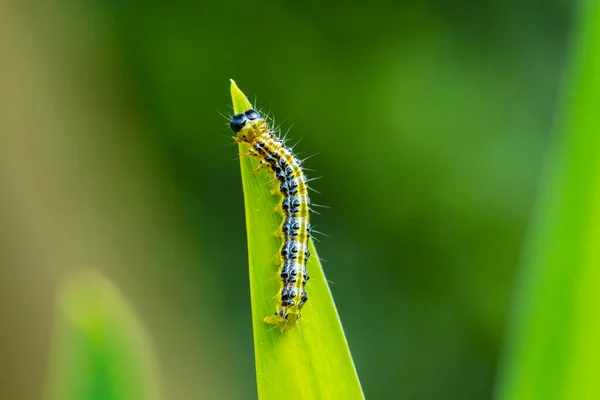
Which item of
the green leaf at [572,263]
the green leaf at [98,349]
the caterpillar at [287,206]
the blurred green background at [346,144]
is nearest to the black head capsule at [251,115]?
the caterpillar at [287,206]

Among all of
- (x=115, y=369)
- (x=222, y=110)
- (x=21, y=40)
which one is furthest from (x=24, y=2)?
(x=115, y=369)

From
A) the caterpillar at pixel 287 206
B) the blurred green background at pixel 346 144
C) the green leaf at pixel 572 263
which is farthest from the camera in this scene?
the blurred green background at pixel 346 144

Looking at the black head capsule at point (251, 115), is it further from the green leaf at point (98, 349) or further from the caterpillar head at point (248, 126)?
the green leaf at point (98, 349)

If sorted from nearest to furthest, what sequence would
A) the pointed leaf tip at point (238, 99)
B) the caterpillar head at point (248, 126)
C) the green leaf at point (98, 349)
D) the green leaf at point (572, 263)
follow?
the green leaf at point (572, 263) < the green leaf at point (98, 349) < the pointed leaf tip at point (238, 99) < the caterpillar head at point (248, 126)

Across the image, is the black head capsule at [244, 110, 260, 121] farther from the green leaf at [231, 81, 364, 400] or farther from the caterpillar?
the green leaf at [231, 81, 364, 400]

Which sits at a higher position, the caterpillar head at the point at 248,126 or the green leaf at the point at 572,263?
the caterpillar head at the point at 248,126

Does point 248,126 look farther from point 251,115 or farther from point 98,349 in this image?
point 98,349

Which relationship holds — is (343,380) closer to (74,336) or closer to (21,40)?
(74,336)
